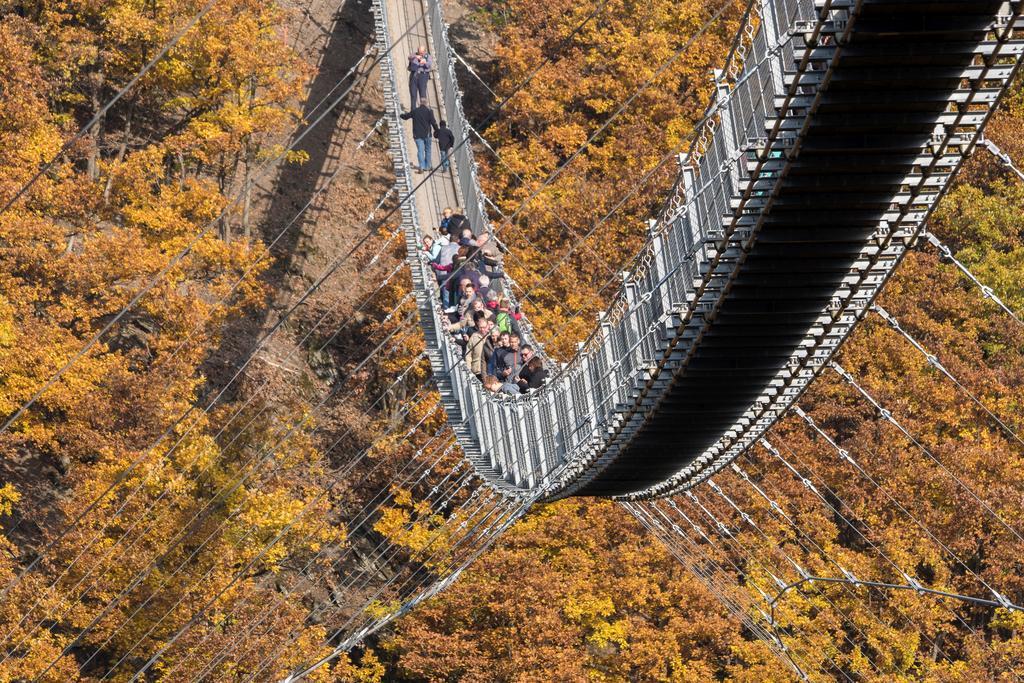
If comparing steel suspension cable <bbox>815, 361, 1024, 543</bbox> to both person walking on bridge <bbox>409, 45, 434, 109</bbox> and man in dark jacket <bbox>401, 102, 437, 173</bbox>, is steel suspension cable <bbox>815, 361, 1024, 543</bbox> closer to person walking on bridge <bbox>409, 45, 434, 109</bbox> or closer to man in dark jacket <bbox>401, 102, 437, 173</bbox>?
man in dark jacket <bbox>401, 102, 437, 173</bbox>

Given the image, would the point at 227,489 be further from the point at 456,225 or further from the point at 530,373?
the point at 530,373

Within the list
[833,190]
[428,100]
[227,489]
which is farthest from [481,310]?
[833,190]

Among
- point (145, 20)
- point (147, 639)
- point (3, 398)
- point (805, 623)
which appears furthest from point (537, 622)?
point (145, 20)

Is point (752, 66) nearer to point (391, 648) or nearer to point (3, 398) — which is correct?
point (3, 398)

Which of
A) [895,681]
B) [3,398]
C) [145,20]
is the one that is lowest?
[895,681]

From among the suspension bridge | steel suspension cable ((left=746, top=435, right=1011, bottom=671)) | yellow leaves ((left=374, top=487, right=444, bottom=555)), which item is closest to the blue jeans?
the suspension bridge

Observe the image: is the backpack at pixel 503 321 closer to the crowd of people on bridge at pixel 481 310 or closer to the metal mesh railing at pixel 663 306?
the crowd of people on bridge at pixel 481 310

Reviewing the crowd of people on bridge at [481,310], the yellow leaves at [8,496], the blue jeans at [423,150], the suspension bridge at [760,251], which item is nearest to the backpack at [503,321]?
the crowd of people on bridge at [481,310]
